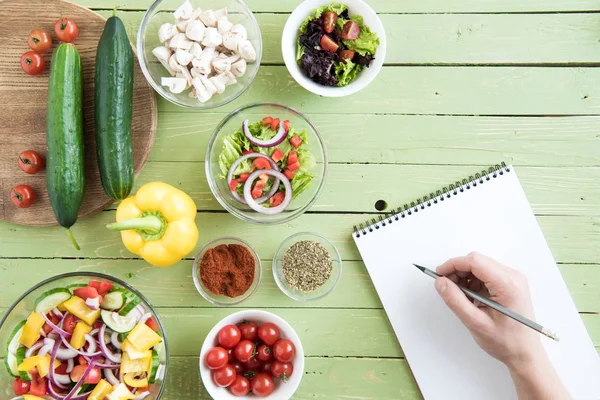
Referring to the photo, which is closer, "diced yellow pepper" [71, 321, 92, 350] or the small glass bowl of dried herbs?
"diced yellow pepper" [71, 321, 92, 350]

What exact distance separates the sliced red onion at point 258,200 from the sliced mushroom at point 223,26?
A: 1.57ft

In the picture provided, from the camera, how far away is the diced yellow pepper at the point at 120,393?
1633 mm

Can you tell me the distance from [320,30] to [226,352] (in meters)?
1.12

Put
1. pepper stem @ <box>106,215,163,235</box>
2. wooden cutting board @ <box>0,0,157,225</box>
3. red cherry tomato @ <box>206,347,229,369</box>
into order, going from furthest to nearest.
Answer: wooden cutting board @ <box>0,0,157,225</box>, red cherry tomato @ <box>206,347,229,369</box>, pepper stem @ <box>106,215,163,235</box>

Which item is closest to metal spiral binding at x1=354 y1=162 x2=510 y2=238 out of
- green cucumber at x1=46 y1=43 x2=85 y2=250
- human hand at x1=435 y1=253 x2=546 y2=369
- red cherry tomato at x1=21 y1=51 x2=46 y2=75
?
human hand at x1=435 y1=253 x2=546 y2=369

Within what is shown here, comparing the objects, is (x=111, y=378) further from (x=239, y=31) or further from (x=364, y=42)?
(x=364, y=42)

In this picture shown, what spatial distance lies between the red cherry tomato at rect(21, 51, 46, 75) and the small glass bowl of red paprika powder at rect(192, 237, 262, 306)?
2.72ft

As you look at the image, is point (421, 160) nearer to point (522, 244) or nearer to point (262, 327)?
point (522, 244)

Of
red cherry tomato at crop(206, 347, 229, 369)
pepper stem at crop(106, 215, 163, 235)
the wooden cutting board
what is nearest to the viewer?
pepper stem at crop(106, 215, 163, 235)

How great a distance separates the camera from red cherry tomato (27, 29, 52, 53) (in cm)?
179

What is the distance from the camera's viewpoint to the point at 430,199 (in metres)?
1.93

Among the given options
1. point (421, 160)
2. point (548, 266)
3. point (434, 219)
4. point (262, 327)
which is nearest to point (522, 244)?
point (548, 266)

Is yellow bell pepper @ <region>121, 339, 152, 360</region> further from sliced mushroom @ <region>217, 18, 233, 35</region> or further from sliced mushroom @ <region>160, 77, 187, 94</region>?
sliced mushroom @ <region>217, 18, 233, 35</region>

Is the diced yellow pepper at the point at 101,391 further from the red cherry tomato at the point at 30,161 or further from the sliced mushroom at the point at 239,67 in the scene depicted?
the sliced mushroom at the point at 239,67
